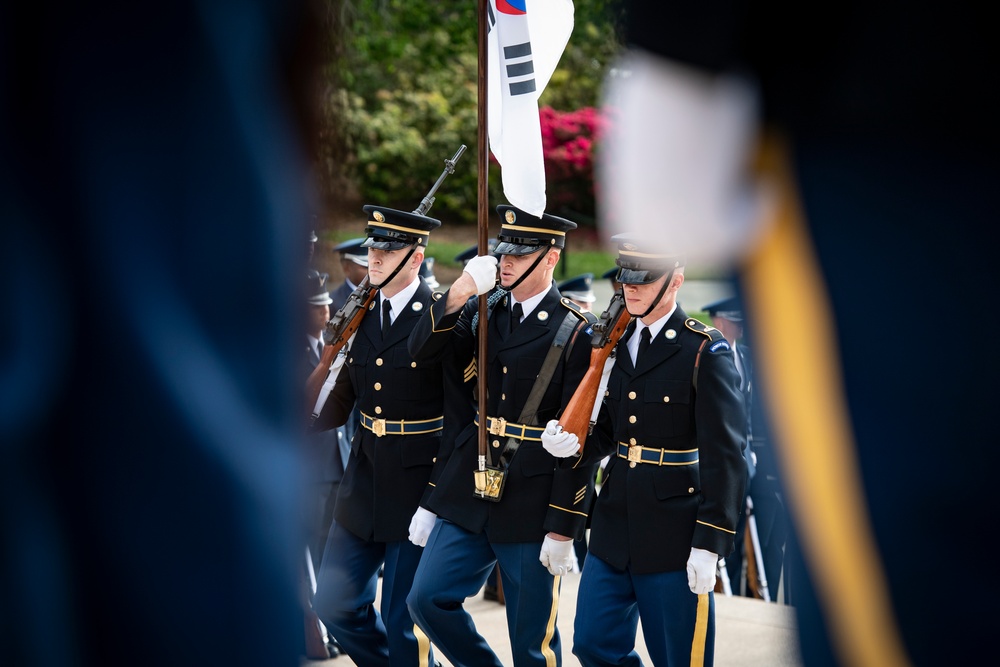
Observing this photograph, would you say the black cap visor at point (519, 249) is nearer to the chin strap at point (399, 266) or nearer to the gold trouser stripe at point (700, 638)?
the chin strap at point (399, 266)

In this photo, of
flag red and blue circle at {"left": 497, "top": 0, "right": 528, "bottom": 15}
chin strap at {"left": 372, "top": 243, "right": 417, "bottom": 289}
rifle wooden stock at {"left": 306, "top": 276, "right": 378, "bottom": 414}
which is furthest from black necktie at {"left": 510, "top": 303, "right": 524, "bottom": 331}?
flag red and blue circle at {"left": 497, "top": 0, "right": 528, "bottom": 15}

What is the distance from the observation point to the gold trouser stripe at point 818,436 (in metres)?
1.20

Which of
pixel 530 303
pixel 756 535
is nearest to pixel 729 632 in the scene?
pixel 756 535

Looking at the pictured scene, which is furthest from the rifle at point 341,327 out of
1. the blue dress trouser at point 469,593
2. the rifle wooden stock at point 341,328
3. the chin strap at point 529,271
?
the blue dress trouser at point 469,593

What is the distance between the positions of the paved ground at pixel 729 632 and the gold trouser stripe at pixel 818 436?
3.81 m

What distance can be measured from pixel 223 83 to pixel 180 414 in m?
0.35

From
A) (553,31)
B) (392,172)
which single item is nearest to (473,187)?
(392,172)

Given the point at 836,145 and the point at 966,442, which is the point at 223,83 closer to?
the point at 836,145

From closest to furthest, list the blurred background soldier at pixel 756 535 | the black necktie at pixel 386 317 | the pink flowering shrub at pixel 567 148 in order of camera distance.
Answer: the black necktie at pixel 386 317 → the blurred background soldier at pixel 756 535 → the pink flowering shrub at pixel 567 148

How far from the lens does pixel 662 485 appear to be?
13.4ft

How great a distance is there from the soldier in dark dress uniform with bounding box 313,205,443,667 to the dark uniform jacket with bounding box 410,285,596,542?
0.20 meters

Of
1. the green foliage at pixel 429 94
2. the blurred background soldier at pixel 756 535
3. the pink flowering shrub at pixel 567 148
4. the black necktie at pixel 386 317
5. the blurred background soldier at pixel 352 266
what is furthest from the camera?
the green foliage at pixel 429 94

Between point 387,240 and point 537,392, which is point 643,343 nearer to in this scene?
point 537,392

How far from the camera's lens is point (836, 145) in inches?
45.4
